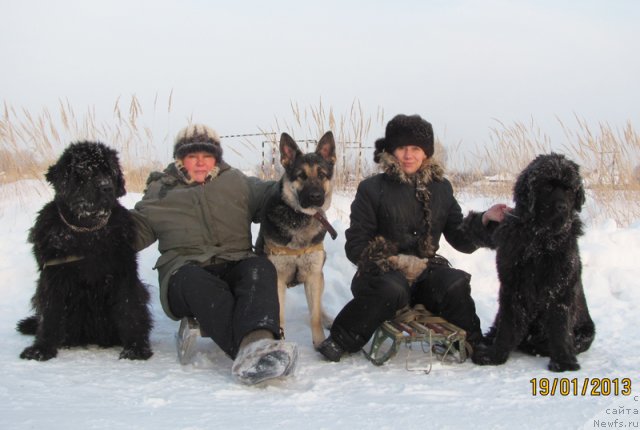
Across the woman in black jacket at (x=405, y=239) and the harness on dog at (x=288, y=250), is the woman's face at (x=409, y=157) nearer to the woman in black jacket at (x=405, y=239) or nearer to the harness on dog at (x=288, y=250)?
the woman in black jacket at (x=405, y=239)

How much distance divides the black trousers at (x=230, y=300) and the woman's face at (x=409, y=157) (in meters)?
1.17

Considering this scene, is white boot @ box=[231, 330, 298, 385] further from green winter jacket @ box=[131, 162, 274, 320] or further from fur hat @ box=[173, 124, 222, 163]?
fur hat @ box=[173, 124, 222, 163]

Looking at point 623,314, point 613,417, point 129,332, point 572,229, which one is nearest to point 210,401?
point 129,332

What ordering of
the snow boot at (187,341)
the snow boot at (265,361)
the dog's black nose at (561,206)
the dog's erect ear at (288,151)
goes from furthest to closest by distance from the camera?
the dog's erect ear at (288,151), the snow boot at (187,341), the dog's black nose at (561,206), the snow boot at (265,361)

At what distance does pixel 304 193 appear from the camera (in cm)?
359

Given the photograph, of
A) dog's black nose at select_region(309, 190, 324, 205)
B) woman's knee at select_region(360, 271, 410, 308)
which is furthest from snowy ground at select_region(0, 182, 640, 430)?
dog's black nose at select_region(309, 190, 324, 205)

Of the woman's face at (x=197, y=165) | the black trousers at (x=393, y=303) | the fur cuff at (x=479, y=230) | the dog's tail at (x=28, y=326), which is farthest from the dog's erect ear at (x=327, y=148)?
the dog's tail at (x=28, y=326)

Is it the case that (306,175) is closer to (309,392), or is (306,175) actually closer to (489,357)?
(309,392)

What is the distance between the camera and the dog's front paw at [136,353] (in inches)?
130

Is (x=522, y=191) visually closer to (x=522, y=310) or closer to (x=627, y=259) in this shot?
(x=522, y=310)

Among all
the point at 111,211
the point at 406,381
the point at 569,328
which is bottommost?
the point at 406,381

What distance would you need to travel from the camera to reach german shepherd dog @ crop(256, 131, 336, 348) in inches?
143

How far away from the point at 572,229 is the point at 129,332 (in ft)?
9.09

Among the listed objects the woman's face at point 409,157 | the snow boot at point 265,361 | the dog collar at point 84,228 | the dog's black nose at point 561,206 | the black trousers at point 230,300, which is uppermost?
the woman's face at point 409,157
